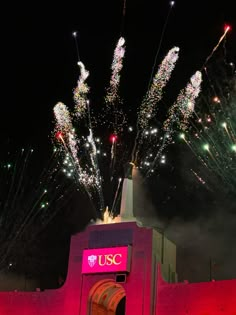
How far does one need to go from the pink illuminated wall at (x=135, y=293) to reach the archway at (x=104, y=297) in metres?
0.29

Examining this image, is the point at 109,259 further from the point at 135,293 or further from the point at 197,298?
the point at 197,298

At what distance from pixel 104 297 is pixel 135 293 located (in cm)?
305

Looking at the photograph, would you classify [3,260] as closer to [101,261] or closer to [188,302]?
[101,261]

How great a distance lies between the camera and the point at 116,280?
84.6ft

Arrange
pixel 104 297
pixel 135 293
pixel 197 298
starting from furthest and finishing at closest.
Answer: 1. pixel 104 297
2. pixel 135 293
3. pixel 197 298

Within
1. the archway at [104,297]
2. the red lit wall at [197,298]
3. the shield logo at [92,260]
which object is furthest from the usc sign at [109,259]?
the red lit wall at [197,298]

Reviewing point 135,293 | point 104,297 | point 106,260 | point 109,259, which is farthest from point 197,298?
point 104,297

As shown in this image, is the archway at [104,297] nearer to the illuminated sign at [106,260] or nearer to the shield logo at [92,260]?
the illuminated sign at [106,260]

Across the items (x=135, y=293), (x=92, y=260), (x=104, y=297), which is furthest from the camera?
(x=104, y=297)

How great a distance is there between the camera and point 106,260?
26.2 meters

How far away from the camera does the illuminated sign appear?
2578 cm

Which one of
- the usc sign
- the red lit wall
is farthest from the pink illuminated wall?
the usc sign

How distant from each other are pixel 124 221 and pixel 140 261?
10.0 feet

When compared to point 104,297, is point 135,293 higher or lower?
higher
